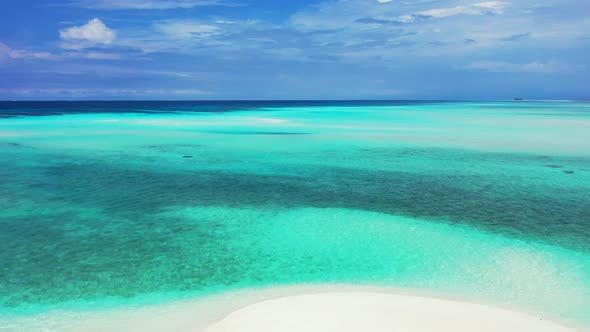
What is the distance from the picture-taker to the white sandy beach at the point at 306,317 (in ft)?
15.2

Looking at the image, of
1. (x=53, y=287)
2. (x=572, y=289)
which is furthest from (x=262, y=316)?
(x=572, y=289)

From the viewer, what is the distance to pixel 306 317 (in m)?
4.79

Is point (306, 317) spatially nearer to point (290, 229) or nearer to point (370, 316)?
point (370, 316)

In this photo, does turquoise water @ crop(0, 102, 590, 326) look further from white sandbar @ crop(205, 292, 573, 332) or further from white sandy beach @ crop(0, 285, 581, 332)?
white sandbar @ crop(205, 292, 573, 332)

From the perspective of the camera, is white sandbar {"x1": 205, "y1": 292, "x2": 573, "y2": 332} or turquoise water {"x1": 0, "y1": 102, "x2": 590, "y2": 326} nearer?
white sandbar {"x1": 205, "y1": 292, "x2": 573, "y2": 332}

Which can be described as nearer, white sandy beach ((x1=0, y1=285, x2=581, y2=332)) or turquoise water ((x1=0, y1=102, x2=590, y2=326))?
white sandy beach ((x1=0, y1=285, x2=581, y2=332))

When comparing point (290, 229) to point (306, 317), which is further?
point (290, 229)

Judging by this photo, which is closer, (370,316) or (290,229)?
(370,316)

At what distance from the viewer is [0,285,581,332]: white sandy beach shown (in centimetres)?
464

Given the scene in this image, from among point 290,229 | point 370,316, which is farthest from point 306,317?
point 290,229

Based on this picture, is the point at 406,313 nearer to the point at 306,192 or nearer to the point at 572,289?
the point at 572,289

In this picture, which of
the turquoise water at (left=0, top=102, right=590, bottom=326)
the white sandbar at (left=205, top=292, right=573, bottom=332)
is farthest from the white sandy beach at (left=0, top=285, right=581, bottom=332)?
the turquoise water at (left=0, top=102, right=590, bottom=326)

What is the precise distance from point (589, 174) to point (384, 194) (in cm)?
690

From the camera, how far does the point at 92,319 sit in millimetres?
4973
